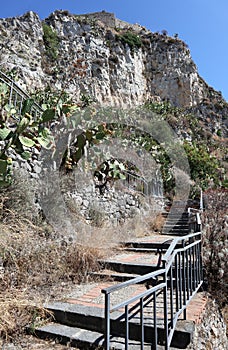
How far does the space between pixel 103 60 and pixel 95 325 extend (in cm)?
2404

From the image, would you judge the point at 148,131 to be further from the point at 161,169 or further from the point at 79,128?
the point at 79,128

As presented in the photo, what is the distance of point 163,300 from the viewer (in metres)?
2.73

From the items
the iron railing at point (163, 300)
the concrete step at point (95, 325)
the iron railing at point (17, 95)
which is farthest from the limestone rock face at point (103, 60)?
the concrete step at point (95, 325)

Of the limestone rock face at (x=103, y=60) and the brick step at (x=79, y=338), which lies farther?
the limestone rock face at (x=103, y=60)

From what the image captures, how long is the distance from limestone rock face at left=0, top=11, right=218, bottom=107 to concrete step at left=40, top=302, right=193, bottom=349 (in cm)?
1370

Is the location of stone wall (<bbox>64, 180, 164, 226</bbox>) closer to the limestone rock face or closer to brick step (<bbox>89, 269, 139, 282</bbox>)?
brick step (<bbox>89, 269, 139, 282</bbox>)

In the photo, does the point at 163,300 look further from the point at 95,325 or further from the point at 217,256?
the point at 217,256

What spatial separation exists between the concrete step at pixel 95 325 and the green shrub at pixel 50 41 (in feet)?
69.6

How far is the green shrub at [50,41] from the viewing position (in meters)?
21.0

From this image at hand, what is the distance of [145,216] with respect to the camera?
9.29 m

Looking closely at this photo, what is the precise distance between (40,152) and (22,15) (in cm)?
1926

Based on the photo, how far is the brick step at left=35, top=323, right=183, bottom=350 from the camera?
243 centimetres

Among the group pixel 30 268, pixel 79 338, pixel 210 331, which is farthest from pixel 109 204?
pixel 79 338

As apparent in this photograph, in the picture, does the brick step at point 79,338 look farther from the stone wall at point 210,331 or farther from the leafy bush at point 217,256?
the leafy bush at point 217,256
